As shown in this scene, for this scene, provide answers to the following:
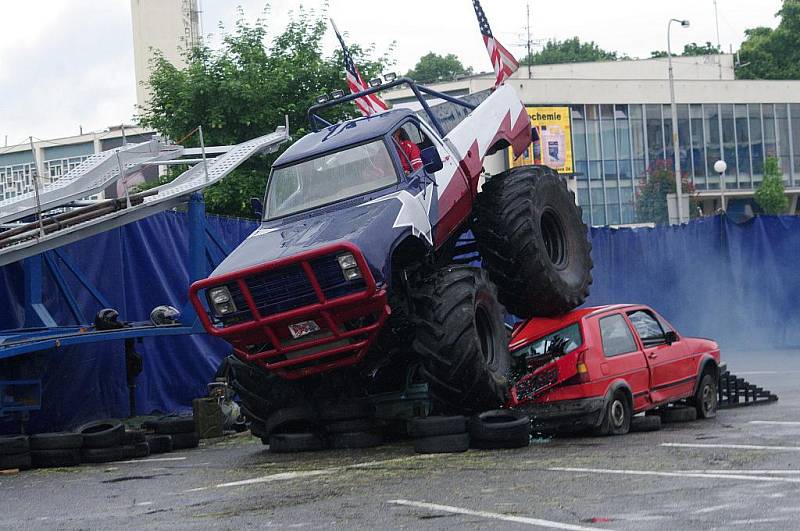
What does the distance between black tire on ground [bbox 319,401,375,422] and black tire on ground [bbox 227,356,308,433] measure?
0.86 ft

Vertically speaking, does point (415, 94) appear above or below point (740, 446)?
above

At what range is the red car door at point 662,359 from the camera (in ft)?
44.4

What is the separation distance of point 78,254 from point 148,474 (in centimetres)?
556

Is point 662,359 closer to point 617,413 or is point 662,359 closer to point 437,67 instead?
point 617,413

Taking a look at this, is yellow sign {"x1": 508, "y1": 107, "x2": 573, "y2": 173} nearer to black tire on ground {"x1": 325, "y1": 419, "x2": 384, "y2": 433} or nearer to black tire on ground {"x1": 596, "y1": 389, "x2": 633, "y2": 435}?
black tire on ground {"x1": 596, "y1": 389, "x2": 633, "y2": 435}

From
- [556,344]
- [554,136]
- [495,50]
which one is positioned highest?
[554,136]

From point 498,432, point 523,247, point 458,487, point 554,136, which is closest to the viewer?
point 458,487

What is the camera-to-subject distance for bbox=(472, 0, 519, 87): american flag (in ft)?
57.3

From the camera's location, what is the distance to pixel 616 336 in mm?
13266

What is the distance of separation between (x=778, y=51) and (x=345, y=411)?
8588 cm

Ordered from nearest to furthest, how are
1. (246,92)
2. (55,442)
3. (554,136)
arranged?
(55,442), (246,92), (554,136)

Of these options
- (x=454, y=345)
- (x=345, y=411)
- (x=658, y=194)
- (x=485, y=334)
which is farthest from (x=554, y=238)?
(x=658, y=194)

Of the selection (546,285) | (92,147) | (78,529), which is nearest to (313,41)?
(546,285)

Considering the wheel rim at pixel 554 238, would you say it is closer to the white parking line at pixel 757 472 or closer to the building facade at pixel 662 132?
the white parking line at pixel 757 472
